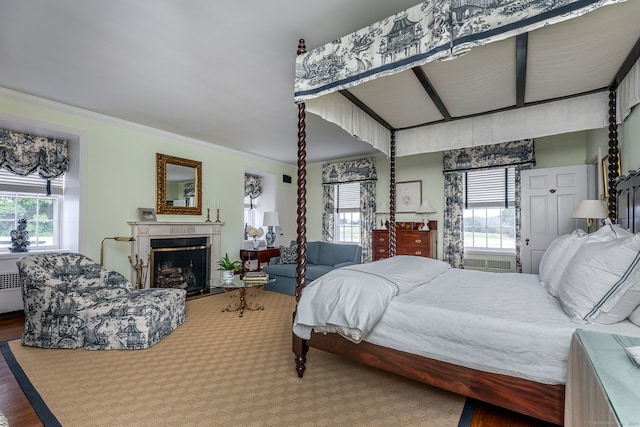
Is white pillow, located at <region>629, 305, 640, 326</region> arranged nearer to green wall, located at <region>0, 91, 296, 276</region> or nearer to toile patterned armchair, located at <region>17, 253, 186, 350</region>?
toile patterned armchair, located at <region>17, 253, 186, 350</region>

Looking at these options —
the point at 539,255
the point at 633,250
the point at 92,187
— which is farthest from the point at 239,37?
the point at 539,255

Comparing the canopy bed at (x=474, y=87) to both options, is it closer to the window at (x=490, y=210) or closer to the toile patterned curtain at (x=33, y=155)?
the window at (x=490, y=210)

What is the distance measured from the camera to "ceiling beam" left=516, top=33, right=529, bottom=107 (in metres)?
2.02

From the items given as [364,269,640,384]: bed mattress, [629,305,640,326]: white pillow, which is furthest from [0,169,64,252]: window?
[629,305,640,326]: white pillow

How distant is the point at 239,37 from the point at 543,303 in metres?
2.91

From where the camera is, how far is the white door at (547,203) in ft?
13.1

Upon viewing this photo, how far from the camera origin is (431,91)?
8.98ft

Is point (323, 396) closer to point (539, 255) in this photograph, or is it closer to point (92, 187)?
point (539, 255)

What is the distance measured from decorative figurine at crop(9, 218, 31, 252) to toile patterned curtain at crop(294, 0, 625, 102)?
4.34m

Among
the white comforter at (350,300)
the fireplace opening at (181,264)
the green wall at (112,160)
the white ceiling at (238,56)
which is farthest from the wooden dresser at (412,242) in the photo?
the green wall at (112,160)

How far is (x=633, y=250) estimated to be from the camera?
1.50 metres

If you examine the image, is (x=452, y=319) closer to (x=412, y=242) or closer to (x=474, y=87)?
(x=474, y=87)

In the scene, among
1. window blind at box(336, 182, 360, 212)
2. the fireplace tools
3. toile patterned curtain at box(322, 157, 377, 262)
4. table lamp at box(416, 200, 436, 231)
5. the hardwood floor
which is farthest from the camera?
window blind at box(336, 182, 360, 212)

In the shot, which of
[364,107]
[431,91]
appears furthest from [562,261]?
[364,107]
